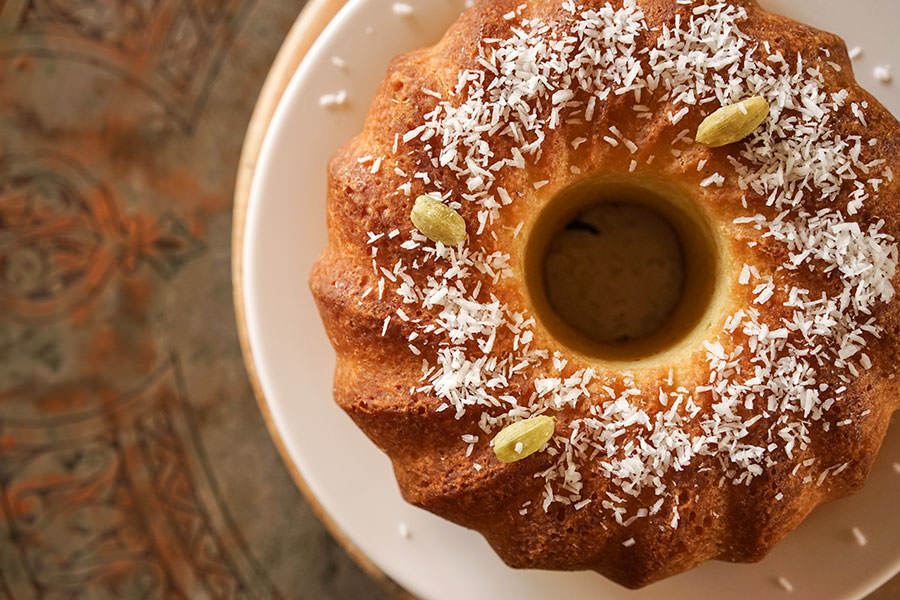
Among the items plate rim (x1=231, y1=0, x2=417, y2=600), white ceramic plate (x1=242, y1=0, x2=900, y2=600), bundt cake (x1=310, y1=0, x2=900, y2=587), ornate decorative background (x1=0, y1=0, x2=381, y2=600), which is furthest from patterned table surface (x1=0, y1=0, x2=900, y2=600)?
bundt cake (x1=310, y1=0, x2=900, y2=587)

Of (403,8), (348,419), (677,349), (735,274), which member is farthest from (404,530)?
(403,8)

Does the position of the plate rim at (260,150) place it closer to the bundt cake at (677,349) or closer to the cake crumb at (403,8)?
the cake crumb at (403,8)

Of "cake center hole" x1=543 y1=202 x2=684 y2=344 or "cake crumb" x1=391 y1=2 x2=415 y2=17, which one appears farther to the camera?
"cake center hole" x1=543 y1=202 x2=684 y2=344

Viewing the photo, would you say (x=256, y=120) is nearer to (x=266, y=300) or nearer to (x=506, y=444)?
(x=266, y=300)

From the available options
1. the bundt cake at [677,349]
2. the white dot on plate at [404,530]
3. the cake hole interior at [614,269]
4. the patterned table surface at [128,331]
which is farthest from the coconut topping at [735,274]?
the patterned table surface at [128,331]

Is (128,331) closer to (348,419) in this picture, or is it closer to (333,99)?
(348,419)

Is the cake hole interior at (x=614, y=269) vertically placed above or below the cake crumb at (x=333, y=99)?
below

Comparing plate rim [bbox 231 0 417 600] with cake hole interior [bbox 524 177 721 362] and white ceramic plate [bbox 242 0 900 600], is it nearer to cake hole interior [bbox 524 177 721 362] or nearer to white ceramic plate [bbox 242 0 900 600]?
white ceramic plate [bbox 242 0 900 600]
